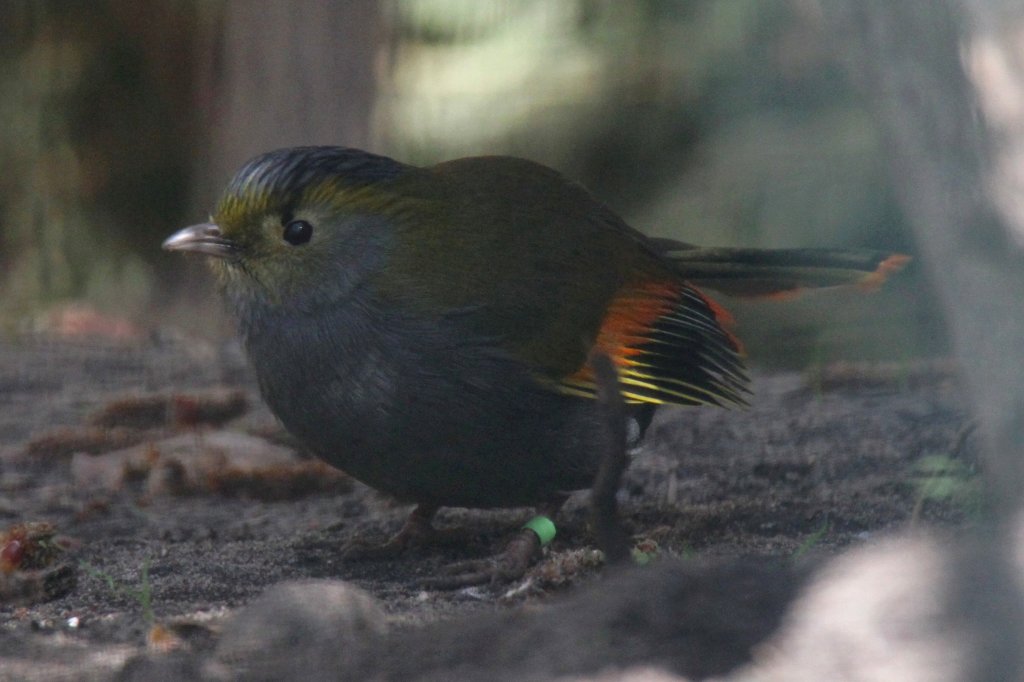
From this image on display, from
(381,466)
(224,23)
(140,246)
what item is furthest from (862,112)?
(381,466)

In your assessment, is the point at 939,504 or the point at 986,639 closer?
the point at 986,639

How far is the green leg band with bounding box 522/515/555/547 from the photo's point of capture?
3666 millimetres

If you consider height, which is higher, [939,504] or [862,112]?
[862,112]

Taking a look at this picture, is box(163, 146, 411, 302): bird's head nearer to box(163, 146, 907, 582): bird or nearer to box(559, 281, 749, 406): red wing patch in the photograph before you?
box(163, 146, 907, 582): bird

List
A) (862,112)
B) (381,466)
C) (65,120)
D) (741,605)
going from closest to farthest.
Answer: (741,605) → (381,466) → (862,112) → (65,120)

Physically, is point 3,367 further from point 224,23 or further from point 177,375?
point 224,23

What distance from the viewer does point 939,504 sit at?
12.2 ft

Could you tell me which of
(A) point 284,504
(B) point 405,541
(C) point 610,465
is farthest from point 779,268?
(C) point 610,465

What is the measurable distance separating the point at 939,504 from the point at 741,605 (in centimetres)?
162

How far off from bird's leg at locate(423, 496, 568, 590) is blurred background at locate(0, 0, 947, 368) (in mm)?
3337

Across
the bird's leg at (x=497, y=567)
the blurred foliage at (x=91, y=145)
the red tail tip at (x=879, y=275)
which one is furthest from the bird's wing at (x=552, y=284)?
the blurred foliage at (x=91, y=145)

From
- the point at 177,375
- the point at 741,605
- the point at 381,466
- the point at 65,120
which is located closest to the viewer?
the point at 741,605

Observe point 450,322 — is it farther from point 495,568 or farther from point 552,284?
point 495,568

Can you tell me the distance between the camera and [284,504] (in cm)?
450
